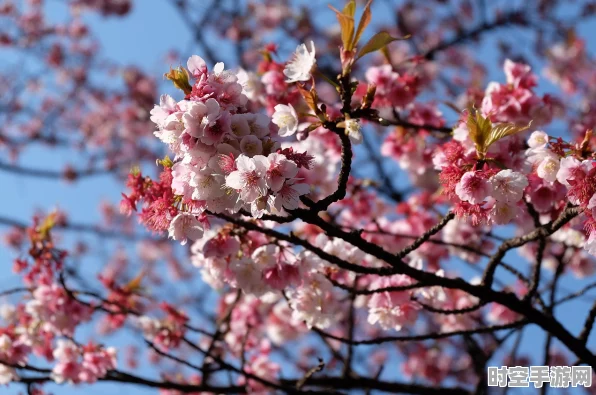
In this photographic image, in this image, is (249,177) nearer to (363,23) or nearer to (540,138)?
(363,23)

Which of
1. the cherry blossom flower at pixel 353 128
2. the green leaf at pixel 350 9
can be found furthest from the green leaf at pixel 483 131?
the green leaf at pixel 350 9

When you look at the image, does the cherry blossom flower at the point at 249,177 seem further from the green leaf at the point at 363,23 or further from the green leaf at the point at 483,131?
the green leaf at the point at 483,131

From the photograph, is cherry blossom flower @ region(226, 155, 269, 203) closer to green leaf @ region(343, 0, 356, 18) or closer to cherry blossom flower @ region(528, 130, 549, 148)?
green leaf @ region(343, 0, 356, 18)

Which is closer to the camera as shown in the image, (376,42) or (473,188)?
(473,188)

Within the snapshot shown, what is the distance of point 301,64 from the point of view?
2.01 meters

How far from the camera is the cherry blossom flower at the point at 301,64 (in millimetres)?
1960

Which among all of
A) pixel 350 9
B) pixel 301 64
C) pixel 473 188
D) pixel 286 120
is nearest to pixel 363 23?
pixel 350 9

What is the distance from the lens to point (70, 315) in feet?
10.8

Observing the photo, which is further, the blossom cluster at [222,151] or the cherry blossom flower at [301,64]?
the cherry blossom flower at [301,64]

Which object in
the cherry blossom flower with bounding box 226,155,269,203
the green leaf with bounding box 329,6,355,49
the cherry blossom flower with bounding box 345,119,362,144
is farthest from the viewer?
the green leaf with bounding box 329,6,355,49

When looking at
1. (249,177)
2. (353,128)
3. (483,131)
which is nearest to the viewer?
(249,177)

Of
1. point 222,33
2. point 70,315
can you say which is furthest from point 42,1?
point 70,315

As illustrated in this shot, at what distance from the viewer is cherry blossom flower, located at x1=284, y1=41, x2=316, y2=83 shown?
1.96m

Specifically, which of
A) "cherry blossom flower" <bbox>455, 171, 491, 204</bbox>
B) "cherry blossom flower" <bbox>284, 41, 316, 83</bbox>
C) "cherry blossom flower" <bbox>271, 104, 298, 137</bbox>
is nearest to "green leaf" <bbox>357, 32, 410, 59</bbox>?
"cherry blossom flower" <bbox>284, 41, 316, 83</bbox>
